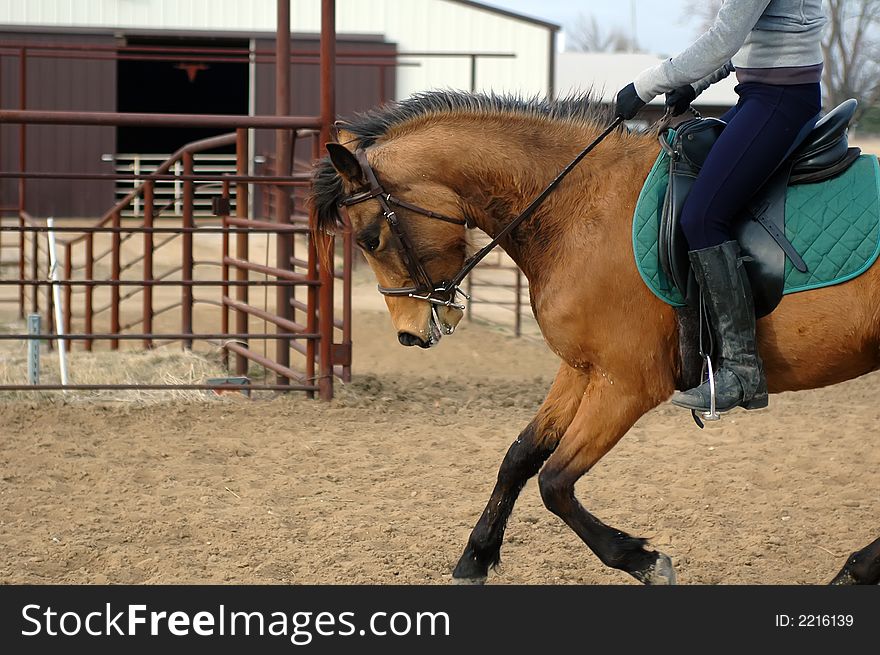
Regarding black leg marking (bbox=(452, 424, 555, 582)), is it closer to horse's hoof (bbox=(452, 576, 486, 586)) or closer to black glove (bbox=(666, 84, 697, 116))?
horse's hoof (bbox=(452, 576, 486, 586))

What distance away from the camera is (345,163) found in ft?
12.4

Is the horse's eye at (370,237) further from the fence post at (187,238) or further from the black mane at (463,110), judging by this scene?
the fence post at (187,238)

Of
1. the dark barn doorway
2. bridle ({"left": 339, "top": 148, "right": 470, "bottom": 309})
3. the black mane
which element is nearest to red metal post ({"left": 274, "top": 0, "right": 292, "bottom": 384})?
the black mane

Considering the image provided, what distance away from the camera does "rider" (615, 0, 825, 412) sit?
3.55m

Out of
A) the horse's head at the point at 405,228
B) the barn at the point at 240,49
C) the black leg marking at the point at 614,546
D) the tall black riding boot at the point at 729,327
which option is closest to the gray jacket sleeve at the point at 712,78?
the tall black riding boot at the point at 729,327

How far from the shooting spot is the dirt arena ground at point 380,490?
4371mm

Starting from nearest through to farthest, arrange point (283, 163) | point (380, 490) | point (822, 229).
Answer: point (822, 229), point (380, 490), point (283, 163)

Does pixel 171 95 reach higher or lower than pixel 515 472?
higher

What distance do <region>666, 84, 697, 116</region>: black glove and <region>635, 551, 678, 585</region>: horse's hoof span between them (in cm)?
163

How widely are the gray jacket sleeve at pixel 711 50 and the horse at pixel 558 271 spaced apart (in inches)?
12.9

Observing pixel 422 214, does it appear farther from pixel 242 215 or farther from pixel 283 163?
pixel 242 215

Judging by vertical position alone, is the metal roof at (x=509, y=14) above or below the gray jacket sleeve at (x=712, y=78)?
above

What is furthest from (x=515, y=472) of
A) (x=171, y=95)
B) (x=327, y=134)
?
(x=171, y=95)

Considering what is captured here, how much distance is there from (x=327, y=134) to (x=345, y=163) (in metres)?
3.46
